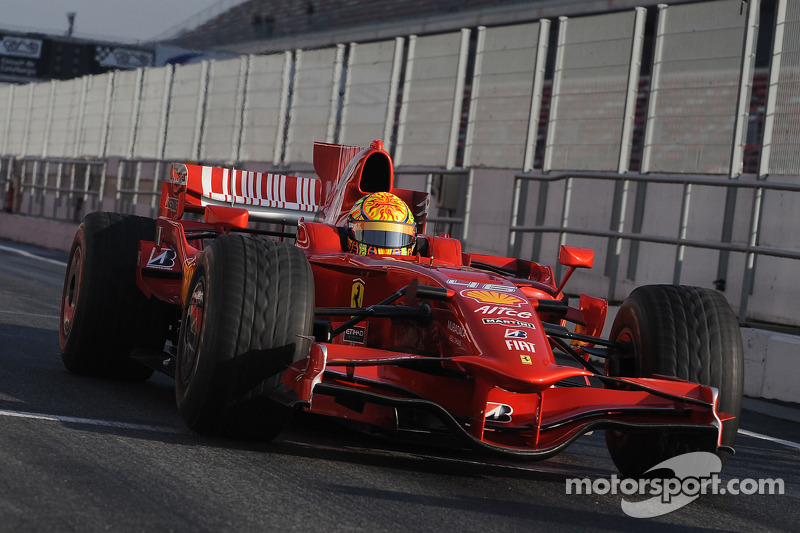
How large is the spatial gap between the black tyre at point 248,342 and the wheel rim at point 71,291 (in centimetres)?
238

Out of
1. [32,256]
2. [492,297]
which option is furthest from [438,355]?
[32,256]

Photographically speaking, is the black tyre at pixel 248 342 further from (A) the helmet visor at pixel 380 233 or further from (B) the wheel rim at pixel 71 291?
(B) the wheel rim at pixel 71 291

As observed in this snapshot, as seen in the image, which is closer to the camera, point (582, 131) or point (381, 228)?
point (381, 228)

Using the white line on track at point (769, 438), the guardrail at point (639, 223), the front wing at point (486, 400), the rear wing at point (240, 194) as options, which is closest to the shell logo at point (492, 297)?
the front wing at point (486, 400)

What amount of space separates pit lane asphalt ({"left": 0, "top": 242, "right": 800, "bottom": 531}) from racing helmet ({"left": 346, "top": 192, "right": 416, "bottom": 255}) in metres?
1.15

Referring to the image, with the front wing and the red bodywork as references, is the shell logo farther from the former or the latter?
the front wing

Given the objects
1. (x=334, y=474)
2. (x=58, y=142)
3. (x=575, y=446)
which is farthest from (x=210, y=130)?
(x=334, y=474)

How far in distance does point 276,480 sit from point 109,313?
121 inches

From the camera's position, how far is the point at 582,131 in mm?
12500

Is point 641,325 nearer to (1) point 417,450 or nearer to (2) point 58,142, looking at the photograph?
(1) point 417,450

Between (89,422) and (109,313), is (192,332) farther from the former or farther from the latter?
(109,313)

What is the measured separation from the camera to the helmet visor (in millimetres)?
6754

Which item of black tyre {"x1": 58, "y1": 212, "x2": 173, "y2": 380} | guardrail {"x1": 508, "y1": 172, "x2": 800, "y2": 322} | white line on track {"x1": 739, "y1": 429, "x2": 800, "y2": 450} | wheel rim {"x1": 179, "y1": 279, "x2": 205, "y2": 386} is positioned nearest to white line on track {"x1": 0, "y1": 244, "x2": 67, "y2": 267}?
guardrail {"x1": 508, "y1": 172, "x2": 800, "y2": 322}

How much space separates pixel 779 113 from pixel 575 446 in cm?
479
